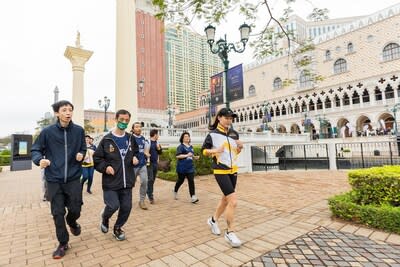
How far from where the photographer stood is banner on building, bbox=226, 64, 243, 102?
35.1 ft

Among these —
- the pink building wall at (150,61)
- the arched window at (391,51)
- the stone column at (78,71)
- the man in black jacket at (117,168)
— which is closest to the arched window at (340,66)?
the arched window at (391,51)

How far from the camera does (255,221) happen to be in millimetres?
4410

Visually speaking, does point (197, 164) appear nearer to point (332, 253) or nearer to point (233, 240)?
point (233, 240)

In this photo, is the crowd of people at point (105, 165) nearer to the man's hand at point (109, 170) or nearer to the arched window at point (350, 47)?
the man's hand at point (109, 170)

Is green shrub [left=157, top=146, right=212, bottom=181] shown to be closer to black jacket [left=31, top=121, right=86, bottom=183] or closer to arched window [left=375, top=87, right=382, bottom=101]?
black jacket [left=31, top=121, right=86, bottom=183]

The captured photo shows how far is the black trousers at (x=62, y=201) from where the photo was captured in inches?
121

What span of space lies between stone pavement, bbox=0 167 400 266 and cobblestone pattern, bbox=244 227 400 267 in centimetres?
1

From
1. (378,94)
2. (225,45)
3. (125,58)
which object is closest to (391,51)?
(378,94)

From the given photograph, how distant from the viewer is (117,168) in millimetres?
3504

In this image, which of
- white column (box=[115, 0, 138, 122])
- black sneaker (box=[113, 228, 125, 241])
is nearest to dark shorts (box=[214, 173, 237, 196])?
black sneaker (box=[113, 228, 125, 241])

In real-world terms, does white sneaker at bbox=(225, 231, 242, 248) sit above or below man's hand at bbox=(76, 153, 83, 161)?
below

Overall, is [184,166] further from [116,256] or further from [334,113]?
[334,113]

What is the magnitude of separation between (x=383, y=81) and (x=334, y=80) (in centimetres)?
793

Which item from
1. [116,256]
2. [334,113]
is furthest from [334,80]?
[116,256]
